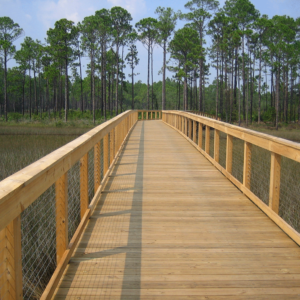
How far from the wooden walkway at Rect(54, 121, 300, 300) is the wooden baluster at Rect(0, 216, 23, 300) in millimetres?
800

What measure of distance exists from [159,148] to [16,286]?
8522mm

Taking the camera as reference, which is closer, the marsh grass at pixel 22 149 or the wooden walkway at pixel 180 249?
the wooden walkway at pixel 180 249

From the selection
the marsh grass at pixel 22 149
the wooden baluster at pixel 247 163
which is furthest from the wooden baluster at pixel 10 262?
the marsh grass at pixel 22 149

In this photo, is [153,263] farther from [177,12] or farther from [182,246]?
[177,12]

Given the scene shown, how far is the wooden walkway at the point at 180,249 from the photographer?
275 centimetres

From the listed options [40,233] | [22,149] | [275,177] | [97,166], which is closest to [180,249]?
[275,177]

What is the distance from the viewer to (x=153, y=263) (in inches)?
125

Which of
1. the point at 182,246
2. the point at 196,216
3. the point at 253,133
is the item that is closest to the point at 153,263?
the point at 182,246

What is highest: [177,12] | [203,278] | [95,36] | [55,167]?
[177,12]

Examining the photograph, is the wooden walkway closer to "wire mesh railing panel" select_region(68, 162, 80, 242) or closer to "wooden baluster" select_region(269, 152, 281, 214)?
"wooden baluster" select_region(269, 152, 281, 214)

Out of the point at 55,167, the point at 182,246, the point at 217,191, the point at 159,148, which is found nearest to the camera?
the point at 55,167

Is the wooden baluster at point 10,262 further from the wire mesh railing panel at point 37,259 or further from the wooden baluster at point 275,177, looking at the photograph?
the wooden baluster at point 275,177

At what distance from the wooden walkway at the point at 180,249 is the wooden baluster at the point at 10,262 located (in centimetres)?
80

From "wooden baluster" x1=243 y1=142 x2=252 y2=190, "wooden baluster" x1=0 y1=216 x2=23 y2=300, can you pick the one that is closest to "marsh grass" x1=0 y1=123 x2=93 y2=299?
"wooden baluster" x1=0 y1=216 x2=23 y2=300
